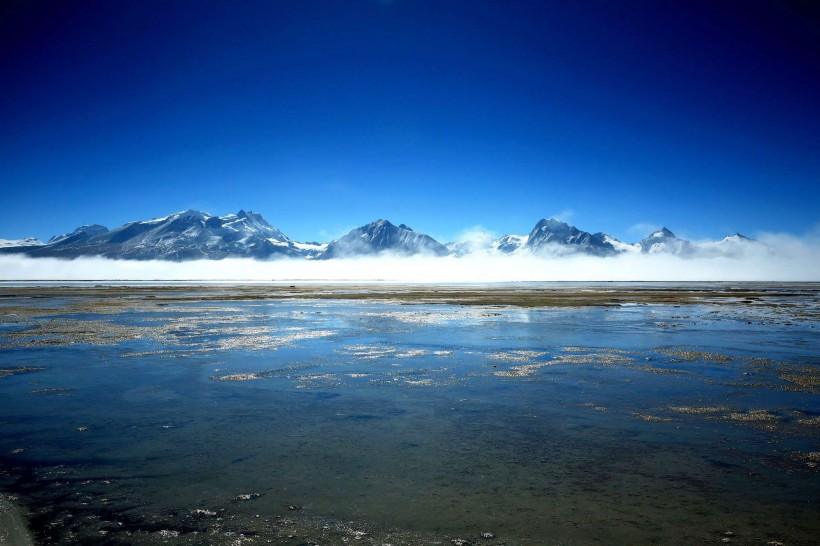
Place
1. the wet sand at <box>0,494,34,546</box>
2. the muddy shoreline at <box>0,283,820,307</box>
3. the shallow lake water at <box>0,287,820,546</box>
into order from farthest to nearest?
the muddy shoreline at <box>0,283,820,307</box>, the shallow lake water at <box>0,287,820,546</box>, the wet sand at <box>0,494,34,546</box>

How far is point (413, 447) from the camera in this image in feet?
32.6

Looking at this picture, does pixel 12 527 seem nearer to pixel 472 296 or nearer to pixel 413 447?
pixel 413 447

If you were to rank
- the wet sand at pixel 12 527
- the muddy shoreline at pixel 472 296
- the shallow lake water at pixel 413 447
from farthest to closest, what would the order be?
the muddy shoreline at pixel 472 296
the shallow lake water at pixel 413 447
the wet sand at pixel 12 527

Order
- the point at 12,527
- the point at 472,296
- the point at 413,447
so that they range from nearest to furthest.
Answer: the point at 12,527, the point at 413,447, the point at 472,296

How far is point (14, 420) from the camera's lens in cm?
1171

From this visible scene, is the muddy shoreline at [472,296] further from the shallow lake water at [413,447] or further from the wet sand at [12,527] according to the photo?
the wet sand at [12,527]

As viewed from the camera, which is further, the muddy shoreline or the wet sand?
the muddy shoreline

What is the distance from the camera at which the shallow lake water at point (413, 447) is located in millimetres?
6801

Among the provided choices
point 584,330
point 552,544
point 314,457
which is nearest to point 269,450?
point 314,457

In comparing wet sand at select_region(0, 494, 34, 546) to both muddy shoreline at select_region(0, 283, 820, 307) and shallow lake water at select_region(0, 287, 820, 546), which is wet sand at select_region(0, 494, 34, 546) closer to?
shallow lake water at select_region(0, 287, 820, 546)

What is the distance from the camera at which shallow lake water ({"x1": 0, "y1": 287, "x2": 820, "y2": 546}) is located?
268 inches

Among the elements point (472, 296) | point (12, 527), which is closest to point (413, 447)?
point (12, 527)

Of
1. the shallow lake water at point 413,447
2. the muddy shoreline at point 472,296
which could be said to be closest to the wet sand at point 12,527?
the shallow lake water at point 413,447

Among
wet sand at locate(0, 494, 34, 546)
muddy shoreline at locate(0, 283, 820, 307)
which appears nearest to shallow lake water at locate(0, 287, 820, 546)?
wet sand at locate(0, 494, 34, 546)
